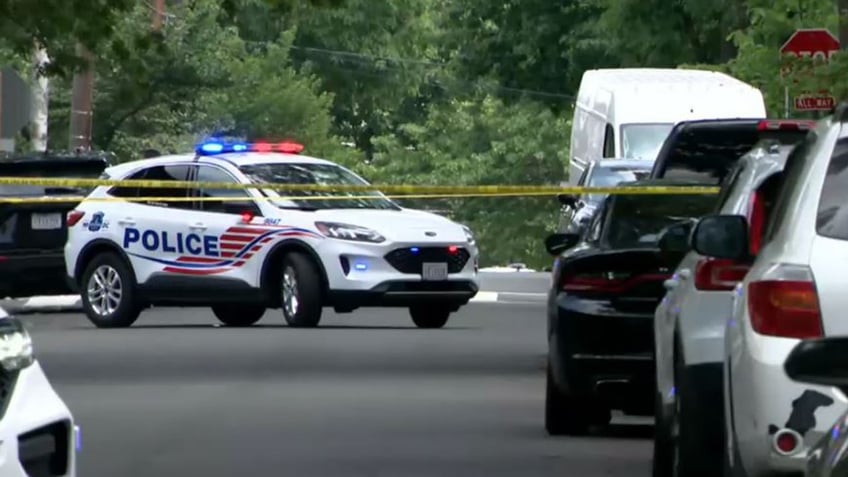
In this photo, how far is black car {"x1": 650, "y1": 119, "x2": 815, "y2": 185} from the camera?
17.0m

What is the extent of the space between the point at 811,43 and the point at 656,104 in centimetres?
683

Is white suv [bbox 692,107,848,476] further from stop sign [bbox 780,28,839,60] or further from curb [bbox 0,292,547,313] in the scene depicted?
curb [bbox 0,292,547,313]

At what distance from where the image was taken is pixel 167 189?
76.3 ft

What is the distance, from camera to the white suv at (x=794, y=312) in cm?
782

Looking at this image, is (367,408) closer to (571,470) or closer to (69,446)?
(571,470)

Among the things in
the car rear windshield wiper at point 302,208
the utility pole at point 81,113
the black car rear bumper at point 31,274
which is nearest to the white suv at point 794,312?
the car rear windshield wiper at point 302,208

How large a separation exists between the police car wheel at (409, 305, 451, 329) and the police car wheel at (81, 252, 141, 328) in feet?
8.69

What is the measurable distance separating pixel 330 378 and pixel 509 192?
6.82 feet

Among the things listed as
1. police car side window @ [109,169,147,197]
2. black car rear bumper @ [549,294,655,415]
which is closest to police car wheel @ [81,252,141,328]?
police car side window @ [109,169,147,197]

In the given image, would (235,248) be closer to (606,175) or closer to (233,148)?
(233,148)

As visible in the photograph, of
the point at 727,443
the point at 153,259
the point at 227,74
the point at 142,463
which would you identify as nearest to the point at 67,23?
the point at 153,259

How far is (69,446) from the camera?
8.31 m

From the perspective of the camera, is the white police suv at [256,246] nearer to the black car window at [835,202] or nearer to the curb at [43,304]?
the curb at [43,304]

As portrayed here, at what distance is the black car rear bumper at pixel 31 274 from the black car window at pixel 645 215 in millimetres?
12042
